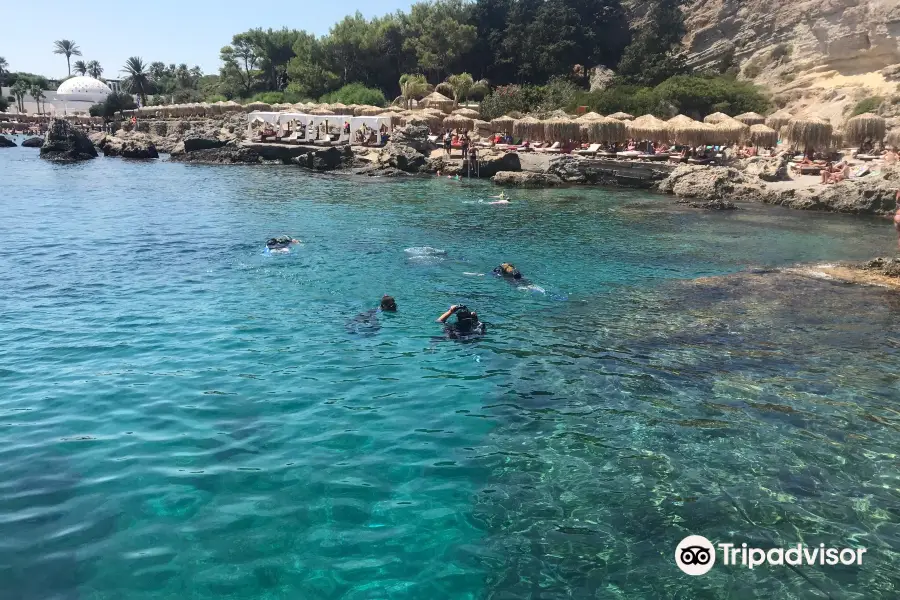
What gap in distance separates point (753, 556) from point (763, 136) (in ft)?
96.1

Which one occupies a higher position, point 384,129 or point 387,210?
point 384,129

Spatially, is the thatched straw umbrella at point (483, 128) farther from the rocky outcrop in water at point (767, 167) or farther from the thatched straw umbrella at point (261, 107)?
the thatched straw umbrella at point (261, 107)

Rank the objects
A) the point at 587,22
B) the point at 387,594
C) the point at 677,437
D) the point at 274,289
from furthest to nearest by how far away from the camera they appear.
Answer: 1. the point at 587,22
2. the point at 274,289
3. the point at 677,437
4. the point at 387,594

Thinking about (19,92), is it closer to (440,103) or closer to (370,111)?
(370,111)

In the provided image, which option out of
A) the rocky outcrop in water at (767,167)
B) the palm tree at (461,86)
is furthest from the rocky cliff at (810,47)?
the palm tree at (461,86)

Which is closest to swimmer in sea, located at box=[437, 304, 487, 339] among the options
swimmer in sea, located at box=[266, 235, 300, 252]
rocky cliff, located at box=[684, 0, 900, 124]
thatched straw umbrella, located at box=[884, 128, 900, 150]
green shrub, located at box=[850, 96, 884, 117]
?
swimmer in sea, located at box=[266, 235, 300, 252]

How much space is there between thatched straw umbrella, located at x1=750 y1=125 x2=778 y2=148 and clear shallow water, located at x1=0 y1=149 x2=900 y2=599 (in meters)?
17.5

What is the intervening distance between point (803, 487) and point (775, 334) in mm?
4935

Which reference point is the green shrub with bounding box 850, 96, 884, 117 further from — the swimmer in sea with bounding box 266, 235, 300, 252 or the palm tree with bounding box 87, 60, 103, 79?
the palm tree with bounding box 87, 60, 103, 79

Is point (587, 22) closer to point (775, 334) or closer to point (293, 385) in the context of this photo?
point (775, 334)

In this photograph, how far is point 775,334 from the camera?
412 inches

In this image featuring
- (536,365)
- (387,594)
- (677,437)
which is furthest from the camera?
(536,365)

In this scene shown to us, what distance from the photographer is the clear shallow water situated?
5043 mm

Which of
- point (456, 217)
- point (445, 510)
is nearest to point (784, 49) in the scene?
point (456, 217)
